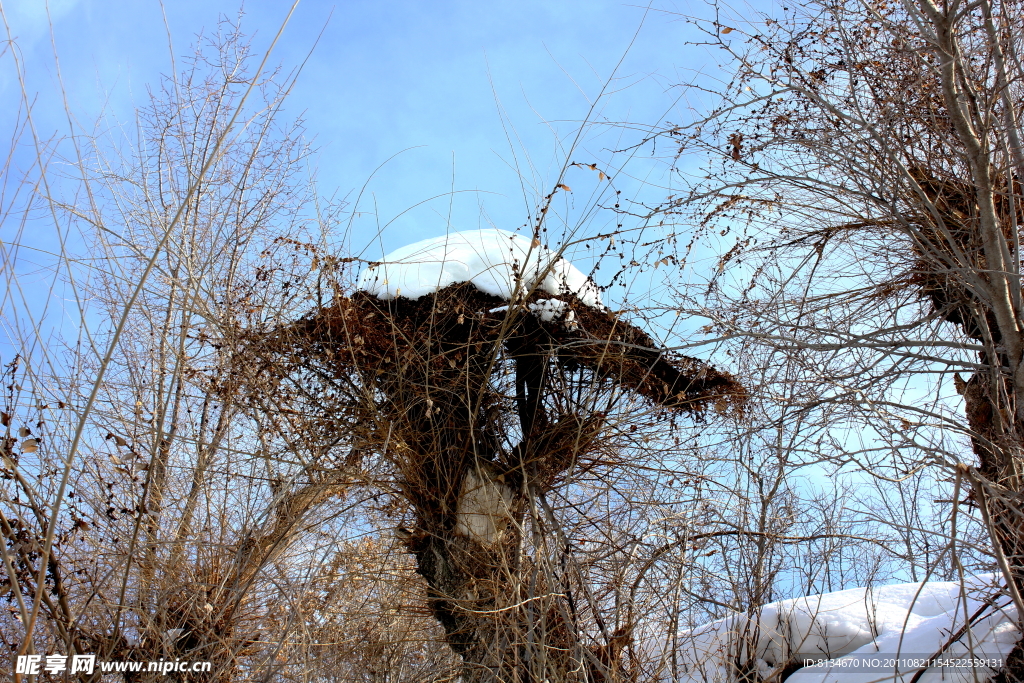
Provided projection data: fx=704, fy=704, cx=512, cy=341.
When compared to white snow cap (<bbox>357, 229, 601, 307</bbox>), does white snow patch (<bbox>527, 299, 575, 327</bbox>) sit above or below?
below

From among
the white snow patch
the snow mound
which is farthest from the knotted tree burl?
the snow mound

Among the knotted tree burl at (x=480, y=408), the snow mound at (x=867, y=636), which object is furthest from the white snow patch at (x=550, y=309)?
the snow mound at (x=867, y=636)

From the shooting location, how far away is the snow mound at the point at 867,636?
459cm

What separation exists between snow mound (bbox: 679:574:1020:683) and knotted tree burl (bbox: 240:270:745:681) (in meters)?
1.17

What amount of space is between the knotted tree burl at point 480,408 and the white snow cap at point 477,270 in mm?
73

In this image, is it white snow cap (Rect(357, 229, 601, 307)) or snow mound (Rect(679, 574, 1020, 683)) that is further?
snow mound (Rect(679, 574, 1020, 683))

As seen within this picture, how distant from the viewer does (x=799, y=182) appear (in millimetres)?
4266

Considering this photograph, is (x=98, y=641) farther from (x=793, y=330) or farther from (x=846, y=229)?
(x=846, y=229)

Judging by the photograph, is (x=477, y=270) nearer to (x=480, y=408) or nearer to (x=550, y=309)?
(x=550, y=309)

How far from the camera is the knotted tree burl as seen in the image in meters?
4.07

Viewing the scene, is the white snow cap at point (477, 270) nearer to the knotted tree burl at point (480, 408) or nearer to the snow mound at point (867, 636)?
the knotted tree burl at point (480, 408)

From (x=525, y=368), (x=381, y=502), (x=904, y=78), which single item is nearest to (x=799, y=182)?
(x=904, y=78)

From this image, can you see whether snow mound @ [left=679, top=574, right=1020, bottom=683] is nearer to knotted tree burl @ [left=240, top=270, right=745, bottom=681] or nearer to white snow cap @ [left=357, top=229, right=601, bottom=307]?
knotted tree burl @ [left=240, top=270, right=745, bottom=681]

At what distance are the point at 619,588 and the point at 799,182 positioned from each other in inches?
104
